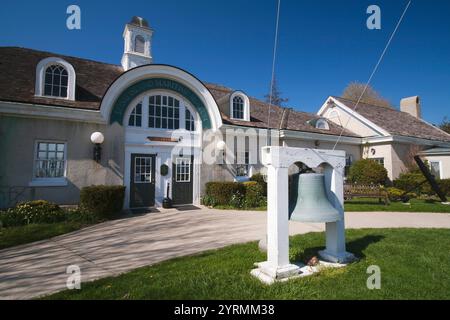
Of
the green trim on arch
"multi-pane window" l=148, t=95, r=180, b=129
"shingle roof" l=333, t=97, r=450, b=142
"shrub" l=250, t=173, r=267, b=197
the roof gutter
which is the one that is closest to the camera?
the roof gutter

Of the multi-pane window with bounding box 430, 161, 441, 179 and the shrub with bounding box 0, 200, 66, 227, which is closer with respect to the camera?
the shrub with bounding box 0, 200, 66, 227

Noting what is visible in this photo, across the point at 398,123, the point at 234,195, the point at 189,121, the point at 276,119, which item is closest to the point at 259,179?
the point at 234,195

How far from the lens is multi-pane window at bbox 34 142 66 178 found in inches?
367

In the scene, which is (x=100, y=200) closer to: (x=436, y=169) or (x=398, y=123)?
(x=436, y=169)

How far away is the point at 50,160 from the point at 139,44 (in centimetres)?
852

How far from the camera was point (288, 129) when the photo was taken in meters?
15.0

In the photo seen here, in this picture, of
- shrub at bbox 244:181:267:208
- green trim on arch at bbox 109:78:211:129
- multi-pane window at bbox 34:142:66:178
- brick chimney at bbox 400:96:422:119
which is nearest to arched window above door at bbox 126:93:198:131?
green trim on arch at bbox 109:78:211:129

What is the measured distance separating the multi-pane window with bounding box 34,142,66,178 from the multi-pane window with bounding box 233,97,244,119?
848 centimetres

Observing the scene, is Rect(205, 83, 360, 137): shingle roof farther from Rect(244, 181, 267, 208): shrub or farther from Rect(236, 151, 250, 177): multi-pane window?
Rect(244, 181, 267, 208): shrub

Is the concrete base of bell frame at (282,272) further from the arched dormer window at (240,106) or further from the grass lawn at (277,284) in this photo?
the arched dormer window at (240,106)

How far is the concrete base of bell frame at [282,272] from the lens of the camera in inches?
144

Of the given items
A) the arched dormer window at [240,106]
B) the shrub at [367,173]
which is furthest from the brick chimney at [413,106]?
the arched dormer window at [240,106]

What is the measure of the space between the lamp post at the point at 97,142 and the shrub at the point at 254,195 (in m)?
6.41
